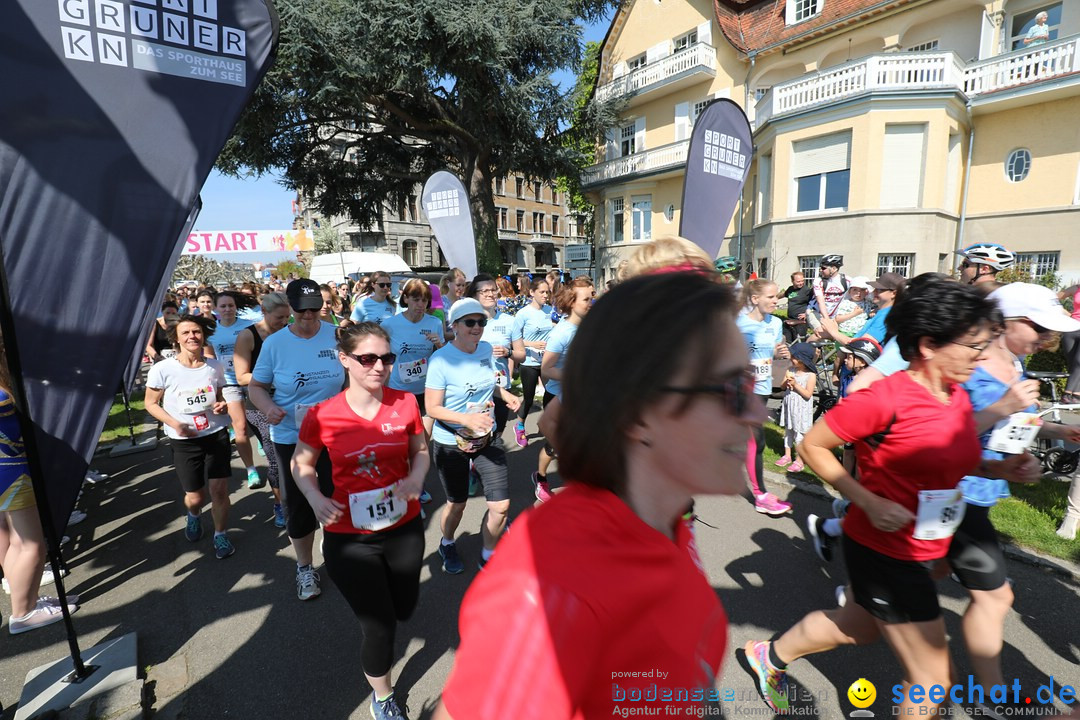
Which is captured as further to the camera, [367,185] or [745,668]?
[367,185]

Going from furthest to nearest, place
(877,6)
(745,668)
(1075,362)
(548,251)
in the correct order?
(548,251), (877,6), (1075,362), (745,668)

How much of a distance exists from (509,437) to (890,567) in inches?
206

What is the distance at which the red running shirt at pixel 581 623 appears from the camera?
A: 0.78 metres

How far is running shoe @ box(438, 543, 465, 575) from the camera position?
3762 mm

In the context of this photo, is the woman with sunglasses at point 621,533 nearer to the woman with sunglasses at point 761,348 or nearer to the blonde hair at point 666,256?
the blonde hair at point 666,256

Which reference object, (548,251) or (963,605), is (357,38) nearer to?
(963,605)

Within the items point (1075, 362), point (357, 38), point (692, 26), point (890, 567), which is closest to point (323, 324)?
point (890, 567)

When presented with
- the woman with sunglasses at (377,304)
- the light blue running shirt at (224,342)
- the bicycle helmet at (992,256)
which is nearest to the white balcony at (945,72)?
the bicycle helmet at (992,256)

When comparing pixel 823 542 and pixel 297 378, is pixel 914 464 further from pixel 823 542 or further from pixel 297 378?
pixel 297 378

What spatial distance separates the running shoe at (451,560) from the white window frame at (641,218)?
22.8 m

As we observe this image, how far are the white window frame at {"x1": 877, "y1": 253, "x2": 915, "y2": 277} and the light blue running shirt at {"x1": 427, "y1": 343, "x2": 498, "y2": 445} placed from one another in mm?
16999

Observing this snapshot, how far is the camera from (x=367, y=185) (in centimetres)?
2181

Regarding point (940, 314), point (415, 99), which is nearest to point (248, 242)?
point (415, 99)

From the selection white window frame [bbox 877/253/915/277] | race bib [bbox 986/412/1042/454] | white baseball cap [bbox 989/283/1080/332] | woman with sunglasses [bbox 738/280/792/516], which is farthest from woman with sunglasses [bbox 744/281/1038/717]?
white window frame [bbox 877/253/915/277]
